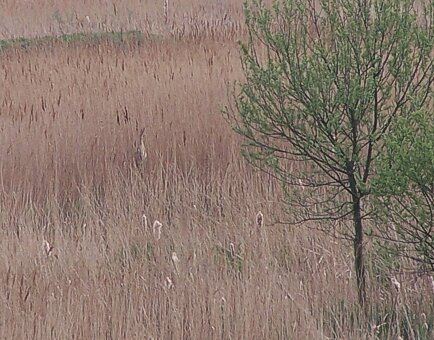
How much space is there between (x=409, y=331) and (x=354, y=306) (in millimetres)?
244

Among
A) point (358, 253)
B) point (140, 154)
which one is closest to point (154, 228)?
point (358, 253)

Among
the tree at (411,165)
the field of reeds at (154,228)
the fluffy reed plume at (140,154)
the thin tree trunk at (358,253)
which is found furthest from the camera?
the fluffy reed plume at (140,154)

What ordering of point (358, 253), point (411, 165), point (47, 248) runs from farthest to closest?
point (47, 248) < point (358, 253) < point (411, 165)

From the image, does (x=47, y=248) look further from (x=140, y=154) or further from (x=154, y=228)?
(x=140, y=154)

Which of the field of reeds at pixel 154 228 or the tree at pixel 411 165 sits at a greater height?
the tree at pixel 411 165

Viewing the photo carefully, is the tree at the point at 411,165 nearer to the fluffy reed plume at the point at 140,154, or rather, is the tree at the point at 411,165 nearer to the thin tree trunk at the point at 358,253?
the thin tree trunk at the point at 358,253

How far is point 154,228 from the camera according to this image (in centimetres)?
301

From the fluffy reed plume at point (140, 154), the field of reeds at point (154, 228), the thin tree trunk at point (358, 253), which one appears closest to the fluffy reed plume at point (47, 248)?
the field of reeds at point (154, 228)

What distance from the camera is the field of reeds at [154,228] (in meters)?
2.50

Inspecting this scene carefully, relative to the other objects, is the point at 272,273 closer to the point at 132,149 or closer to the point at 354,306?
the point at 354,306

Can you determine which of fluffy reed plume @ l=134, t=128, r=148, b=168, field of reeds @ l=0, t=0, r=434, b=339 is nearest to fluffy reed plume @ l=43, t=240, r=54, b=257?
field of reeds @ l=0, t=0, r=434, b=339

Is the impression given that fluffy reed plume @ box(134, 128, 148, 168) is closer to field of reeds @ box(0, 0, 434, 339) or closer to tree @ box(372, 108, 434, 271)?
field of reeds @ box(0, 0, 434, 339)

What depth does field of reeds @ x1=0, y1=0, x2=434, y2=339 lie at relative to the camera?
2.50 meters

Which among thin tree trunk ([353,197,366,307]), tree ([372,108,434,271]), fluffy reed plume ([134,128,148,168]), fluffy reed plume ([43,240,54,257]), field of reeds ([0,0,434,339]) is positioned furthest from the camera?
fluffy reed plume ([134,128,148,168])
